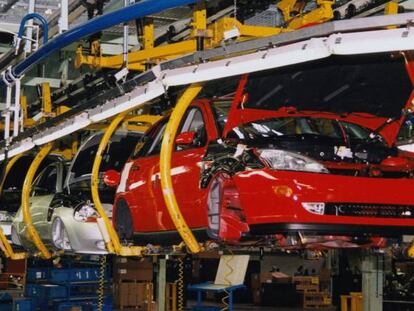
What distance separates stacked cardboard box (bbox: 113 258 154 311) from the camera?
66.3 feet

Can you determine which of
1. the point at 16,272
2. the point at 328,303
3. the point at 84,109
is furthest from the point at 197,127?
the point at 16,272

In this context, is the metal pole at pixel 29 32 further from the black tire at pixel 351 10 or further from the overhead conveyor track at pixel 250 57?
the black tire at pixel 351 10

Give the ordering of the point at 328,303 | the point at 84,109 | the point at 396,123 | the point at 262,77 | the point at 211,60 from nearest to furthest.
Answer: the point at 211,60 → the point at 262,77 → the point at 396,123 → the point at 84,109 → the point at 328,303

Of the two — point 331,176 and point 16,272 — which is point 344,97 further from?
point 16,272

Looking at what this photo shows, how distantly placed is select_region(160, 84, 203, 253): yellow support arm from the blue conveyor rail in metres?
0.75

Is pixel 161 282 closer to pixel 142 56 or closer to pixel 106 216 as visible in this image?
pixel 106 216

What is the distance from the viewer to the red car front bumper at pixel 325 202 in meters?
5.41

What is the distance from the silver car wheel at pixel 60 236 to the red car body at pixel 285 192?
2273 millimetres

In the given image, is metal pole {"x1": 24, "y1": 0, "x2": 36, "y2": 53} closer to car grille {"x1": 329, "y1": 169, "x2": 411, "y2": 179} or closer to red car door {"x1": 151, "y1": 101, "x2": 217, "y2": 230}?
red car door {"x1": 151, "y1": 101, "x2": 217, "y2": 230}

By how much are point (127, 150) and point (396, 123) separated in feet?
11.4

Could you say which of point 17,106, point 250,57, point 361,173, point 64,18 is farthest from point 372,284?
point 250,57

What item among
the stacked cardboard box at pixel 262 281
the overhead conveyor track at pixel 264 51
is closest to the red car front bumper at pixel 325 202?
the overhead conveyor track at pixel 264 51

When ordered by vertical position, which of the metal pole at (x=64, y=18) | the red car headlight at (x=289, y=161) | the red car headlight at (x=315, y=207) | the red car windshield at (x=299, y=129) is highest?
the metal pole at (x=64, y=18)

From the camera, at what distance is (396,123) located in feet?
20.9
